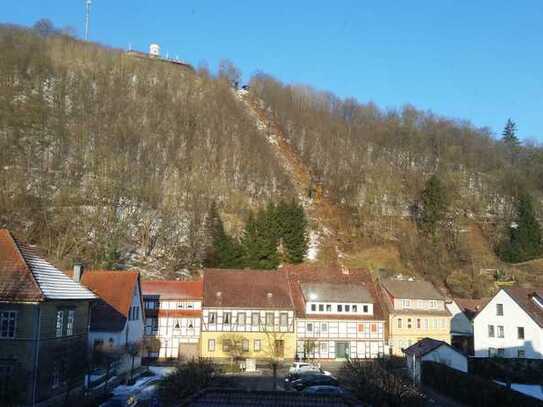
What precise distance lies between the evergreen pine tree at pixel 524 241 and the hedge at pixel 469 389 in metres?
52.5

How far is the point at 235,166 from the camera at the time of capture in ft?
316

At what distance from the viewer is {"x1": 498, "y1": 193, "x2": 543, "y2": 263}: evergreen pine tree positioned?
81.9m

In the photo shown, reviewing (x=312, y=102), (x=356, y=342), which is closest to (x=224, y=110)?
(x=312, y=102)

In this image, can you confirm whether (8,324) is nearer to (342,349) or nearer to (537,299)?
(342,349)

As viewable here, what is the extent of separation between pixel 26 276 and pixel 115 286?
47.5ft

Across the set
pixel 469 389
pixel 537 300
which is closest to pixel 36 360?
pixel 469 389

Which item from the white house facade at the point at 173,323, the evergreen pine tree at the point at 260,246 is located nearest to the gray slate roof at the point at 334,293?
the white house facade at the point at 173,323

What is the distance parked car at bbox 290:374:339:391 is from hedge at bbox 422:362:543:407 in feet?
20.3

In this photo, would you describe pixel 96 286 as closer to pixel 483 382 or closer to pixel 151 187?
pixel 483 382

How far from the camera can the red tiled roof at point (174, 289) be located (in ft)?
160

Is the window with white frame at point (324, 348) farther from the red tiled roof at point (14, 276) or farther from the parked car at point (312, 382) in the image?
the red tiled roof at point (14, 276)

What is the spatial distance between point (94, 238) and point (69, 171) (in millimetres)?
16667

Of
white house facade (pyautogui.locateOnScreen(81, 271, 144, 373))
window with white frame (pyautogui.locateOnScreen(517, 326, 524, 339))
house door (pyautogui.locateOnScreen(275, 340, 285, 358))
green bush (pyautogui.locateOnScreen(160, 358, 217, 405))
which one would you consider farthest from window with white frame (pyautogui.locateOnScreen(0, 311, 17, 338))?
window with white frame (pyautogui.locateOnScreen(517, 326, 524, 339))

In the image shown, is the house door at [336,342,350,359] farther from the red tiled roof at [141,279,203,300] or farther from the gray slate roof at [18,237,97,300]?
the gray slate roof at [18,237,97,300]
